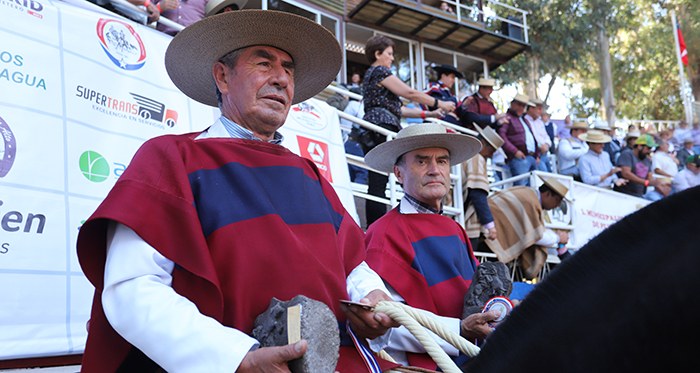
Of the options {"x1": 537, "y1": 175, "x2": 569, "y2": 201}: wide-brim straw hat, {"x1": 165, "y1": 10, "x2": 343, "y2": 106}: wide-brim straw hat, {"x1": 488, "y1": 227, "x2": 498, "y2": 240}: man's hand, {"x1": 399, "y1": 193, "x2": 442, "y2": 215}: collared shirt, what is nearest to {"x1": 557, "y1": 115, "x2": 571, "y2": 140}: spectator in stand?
{"x1": 537, "y1": 175, "x2": 569, "y2": 201}: wide-brim straw hat

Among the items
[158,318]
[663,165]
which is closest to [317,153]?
[158,318]

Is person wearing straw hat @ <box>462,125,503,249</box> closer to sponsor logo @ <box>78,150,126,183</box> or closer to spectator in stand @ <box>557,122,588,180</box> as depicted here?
sponsor logo @ <box>78,150,126,183</box>

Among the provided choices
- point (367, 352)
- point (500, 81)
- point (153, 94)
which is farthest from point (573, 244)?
point (500, 81)

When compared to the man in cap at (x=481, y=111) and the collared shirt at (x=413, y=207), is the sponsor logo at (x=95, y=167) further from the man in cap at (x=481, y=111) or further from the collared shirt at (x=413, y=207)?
the man in cap at (x=481, y=111)

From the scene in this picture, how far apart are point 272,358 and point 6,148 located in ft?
8.12

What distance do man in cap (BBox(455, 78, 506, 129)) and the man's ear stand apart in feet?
20.7

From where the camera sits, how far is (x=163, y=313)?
53.0 inches

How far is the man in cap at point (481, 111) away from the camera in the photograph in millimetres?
8195

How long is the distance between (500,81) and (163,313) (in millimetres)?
19611

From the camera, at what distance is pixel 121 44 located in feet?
13.0

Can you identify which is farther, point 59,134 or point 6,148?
point 59,134

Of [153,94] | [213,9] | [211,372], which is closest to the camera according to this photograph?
[211,372]

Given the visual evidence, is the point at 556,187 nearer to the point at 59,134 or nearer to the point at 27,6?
the point at 59,134

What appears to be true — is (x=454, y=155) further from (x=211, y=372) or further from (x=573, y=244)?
(x=573, y=244)
